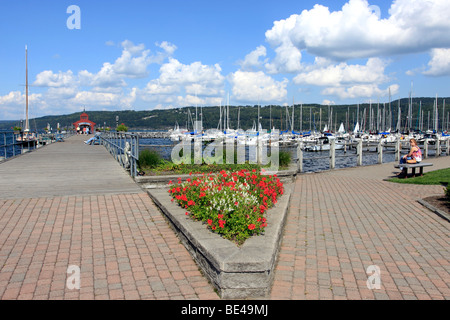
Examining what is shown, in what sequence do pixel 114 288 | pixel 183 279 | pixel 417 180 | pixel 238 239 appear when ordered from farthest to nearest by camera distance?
pixel 417 180
pixel 238 239
pixel 183 279
pixel 114 288

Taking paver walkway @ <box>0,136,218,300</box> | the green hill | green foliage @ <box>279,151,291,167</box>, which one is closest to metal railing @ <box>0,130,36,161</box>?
paver walkway @ <box>0,136,218,300</box>

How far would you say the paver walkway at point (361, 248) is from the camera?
4754mm

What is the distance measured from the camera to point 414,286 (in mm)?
4852

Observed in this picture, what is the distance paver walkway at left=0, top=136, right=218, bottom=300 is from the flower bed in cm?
59

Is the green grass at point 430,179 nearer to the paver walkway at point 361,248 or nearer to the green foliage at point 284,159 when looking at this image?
the paver walkway at point 361,248

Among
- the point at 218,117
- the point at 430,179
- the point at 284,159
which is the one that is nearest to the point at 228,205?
the point at 284,159

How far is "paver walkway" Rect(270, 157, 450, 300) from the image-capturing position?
4.75m

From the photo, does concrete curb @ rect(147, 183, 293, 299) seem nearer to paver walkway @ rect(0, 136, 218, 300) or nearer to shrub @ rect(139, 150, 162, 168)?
paver walkway @ rect(0, 136, 218, 300)

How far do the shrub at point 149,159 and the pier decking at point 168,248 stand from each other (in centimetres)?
232

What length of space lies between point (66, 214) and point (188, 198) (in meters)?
2.36

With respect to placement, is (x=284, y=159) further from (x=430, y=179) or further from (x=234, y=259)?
(x=234, y=259)

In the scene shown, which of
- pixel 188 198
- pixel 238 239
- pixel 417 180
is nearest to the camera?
pixel 238 239
